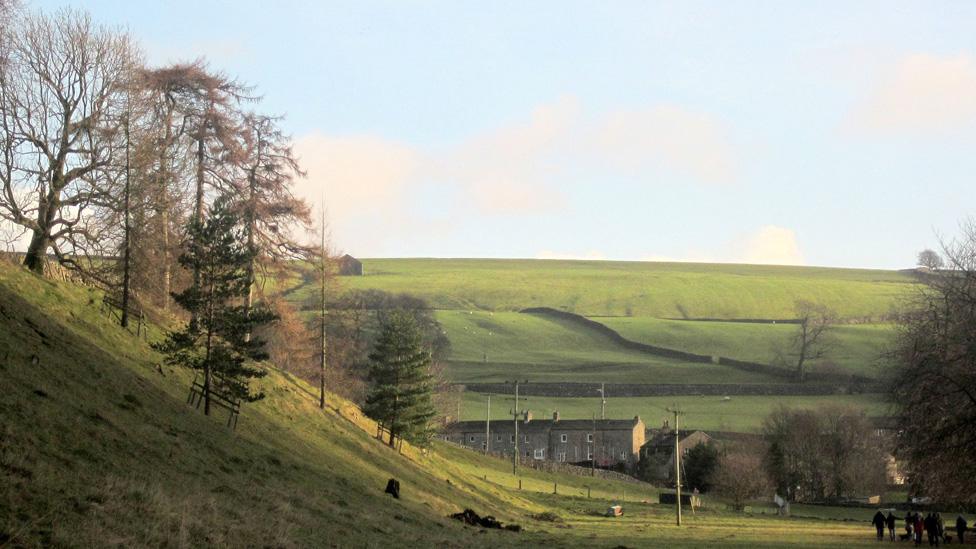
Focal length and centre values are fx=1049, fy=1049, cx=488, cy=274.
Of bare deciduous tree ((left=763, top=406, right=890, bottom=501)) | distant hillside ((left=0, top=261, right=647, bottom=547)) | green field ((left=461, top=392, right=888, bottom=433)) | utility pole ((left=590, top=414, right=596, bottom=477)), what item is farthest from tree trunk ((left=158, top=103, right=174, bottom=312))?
green field ((left=461, top=392, right=888, bottom=433))

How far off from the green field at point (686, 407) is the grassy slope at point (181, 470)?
62.0 metres

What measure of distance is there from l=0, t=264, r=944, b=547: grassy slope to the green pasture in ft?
293

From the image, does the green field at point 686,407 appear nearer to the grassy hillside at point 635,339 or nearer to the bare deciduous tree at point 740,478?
the grassy hillside at point 635,339

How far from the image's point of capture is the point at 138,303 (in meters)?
42.6

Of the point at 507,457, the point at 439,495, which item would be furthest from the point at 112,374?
the point at 507,457

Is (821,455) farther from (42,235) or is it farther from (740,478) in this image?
(42,235)

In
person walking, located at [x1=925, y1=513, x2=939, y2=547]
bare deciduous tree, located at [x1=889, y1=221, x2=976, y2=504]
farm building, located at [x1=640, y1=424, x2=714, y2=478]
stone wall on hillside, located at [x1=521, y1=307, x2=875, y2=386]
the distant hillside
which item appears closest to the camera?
the distant hillside

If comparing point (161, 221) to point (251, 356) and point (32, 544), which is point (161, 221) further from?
point (32, 544)

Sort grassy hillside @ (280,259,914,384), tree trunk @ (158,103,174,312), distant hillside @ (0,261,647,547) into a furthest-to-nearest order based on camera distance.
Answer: grassy hillside @ (280,259,914,384)
tree trunk @ (158,103,174,312)
distant hillside @ (0,261,647,547)

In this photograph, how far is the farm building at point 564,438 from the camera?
119 metres

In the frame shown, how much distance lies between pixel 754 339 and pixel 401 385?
361ft

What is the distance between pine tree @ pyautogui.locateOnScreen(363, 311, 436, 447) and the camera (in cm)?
5847

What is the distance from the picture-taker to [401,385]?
60.9m

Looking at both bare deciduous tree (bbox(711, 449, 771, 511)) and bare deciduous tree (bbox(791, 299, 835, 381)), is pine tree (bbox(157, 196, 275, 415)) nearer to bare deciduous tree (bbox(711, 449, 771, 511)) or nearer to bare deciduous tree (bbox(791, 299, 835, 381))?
bare deciduous tree (bbox(711, 449, 771, 511))
